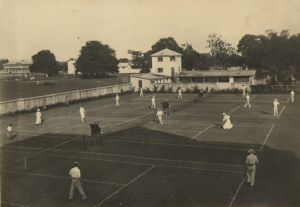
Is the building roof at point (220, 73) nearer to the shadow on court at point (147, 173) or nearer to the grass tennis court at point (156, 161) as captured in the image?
the grass tennis court at point (156, 161)

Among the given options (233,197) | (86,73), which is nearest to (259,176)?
(233,197)

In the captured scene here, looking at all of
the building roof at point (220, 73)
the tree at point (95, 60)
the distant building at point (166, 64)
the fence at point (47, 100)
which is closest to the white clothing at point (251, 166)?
the fence at point (47, 100)

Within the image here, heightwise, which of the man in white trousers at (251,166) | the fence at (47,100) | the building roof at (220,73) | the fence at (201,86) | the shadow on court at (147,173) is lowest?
the shadow on court at (147,173)

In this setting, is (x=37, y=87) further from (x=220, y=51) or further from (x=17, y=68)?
(x=17, y=68)

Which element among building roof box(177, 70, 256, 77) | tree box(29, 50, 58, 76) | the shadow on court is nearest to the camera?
the shadow on court

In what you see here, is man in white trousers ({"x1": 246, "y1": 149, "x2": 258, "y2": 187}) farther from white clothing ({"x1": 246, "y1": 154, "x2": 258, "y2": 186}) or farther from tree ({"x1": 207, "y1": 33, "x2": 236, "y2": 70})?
tree ({"x1": 207, "y1": 33, "x2": 236, "y2": 70})

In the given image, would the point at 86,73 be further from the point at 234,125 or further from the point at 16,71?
the point at 234,125

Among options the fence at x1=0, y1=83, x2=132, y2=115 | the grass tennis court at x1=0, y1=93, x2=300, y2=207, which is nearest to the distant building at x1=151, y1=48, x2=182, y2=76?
the fence at x1=0, y1=83, x2=132, y2=115
